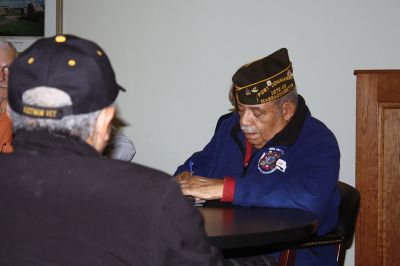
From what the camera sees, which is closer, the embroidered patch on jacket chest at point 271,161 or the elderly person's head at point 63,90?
the elderly person's head at point 63,90

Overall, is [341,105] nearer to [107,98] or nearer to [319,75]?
[319,75]

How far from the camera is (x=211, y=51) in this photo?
10.2 ft

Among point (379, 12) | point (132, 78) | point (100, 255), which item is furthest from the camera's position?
point (132, 78)

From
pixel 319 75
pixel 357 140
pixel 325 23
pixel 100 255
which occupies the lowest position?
pixel 100 255

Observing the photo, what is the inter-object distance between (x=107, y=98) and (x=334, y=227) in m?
1.42

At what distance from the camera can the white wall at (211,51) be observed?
286cm

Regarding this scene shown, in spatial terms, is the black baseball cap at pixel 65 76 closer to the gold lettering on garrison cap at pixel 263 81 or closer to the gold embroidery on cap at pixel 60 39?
the gold embroidery on cap at pixel 60 39

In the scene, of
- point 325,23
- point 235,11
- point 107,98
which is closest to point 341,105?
point 325,23

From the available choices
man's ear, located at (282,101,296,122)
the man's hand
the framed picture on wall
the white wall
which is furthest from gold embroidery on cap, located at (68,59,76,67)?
the framed picture on wall

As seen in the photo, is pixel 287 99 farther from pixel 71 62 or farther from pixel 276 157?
pixel 71 62

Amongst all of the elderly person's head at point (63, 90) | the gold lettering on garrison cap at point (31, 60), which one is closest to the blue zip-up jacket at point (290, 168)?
the elderly person's head at point (63, 90)

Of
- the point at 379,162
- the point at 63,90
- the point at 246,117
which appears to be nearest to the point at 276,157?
the point at 246,117

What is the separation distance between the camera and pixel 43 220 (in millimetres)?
979

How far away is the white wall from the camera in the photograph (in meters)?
2.86
